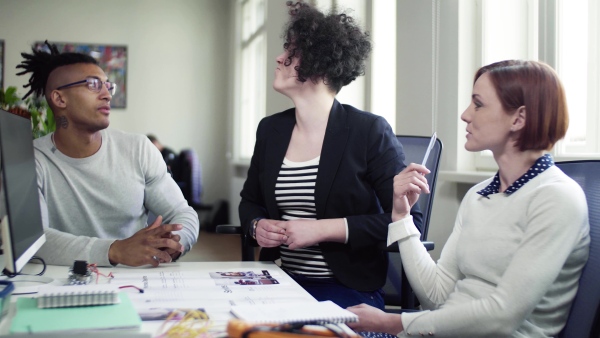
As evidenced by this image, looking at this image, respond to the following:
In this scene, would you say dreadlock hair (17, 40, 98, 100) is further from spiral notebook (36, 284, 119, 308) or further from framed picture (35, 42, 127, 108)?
framed picture (35, 42, 127, 108)

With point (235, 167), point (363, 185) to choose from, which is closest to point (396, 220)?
Answer: point (363, 185)

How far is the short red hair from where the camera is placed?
1293 millimetres

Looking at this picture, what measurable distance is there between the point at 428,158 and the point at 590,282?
34.9 inches

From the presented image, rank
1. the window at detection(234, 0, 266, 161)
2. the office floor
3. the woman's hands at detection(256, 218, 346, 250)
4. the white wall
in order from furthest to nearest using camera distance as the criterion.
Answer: the white wall < the window at detection(234, 0, 266, 161) < the office floor < the woman's hands at detection(256, 218, 346, 250)

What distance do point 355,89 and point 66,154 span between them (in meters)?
2.68

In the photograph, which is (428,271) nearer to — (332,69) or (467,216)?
(467,216)

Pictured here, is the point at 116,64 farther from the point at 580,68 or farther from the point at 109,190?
the point at 580,68

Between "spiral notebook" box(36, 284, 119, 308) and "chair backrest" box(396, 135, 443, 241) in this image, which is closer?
"spiral notebook" box(36, 284, 119, 308)

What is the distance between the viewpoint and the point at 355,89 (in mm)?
4379

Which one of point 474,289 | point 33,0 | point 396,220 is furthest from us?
point 33,0

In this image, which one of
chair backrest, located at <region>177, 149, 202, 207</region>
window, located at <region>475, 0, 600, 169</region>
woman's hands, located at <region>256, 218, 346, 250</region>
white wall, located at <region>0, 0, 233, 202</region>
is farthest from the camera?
white wall, located at <region>0, 0, 233, 202</region>

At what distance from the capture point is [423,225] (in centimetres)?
198

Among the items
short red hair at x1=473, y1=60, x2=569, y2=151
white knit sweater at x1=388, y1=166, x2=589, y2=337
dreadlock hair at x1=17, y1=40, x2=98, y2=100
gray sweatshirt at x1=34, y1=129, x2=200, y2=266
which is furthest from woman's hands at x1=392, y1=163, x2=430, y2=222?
dreadlock hair at x1=17, y1=40, x2=98, y2=100

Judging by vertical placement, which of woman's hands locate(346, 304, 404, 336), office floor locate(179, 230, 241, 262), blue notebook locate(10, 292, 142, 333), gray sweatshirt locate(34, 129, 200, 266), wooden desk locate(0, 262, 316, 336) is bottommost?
office floor locate(179, 230, 241, 262)
